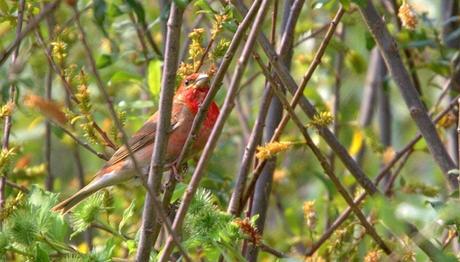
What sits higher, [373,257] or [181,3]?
[181,3]

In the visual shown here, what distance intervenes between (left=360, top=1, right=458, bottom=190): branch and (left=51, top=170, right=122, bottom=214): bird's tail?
187 centimetres

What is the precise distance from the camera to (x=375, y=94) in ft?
22.8

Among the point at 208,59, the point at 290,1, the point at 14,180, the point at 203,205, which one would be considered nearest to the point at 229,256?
the point at 203,205

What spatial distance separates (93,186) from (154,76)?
2.37 ft

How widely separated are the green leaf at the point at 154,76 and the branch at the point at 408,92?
4.36ft

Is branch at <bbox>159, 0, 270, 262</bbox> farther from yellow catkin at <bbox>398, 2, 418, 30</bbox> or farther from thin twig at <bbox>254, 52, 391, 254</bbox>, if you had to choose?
yellow catkin at <bbox>398, 2, 418, 30</bbox>

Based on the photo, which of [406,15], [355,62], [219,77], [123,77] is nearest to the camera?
[219,77]

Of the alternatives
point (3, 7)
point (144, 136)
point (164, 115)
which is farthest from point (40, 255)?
point (144, 136)

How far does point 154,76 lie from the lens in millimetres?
5426

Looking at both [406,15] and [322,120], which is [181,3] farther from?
[406,15]

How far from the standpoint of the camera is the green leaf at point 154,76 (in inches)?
213

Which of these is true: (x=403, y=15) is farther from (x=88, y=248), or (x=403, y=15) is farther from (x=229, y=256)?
(x=88, y=248)

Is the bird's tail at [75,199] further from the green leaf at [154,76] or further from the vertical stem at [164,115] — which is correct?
the vertical stem at [164,115]

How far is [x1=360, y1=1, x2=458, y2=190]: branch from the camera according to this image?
4516 mm
